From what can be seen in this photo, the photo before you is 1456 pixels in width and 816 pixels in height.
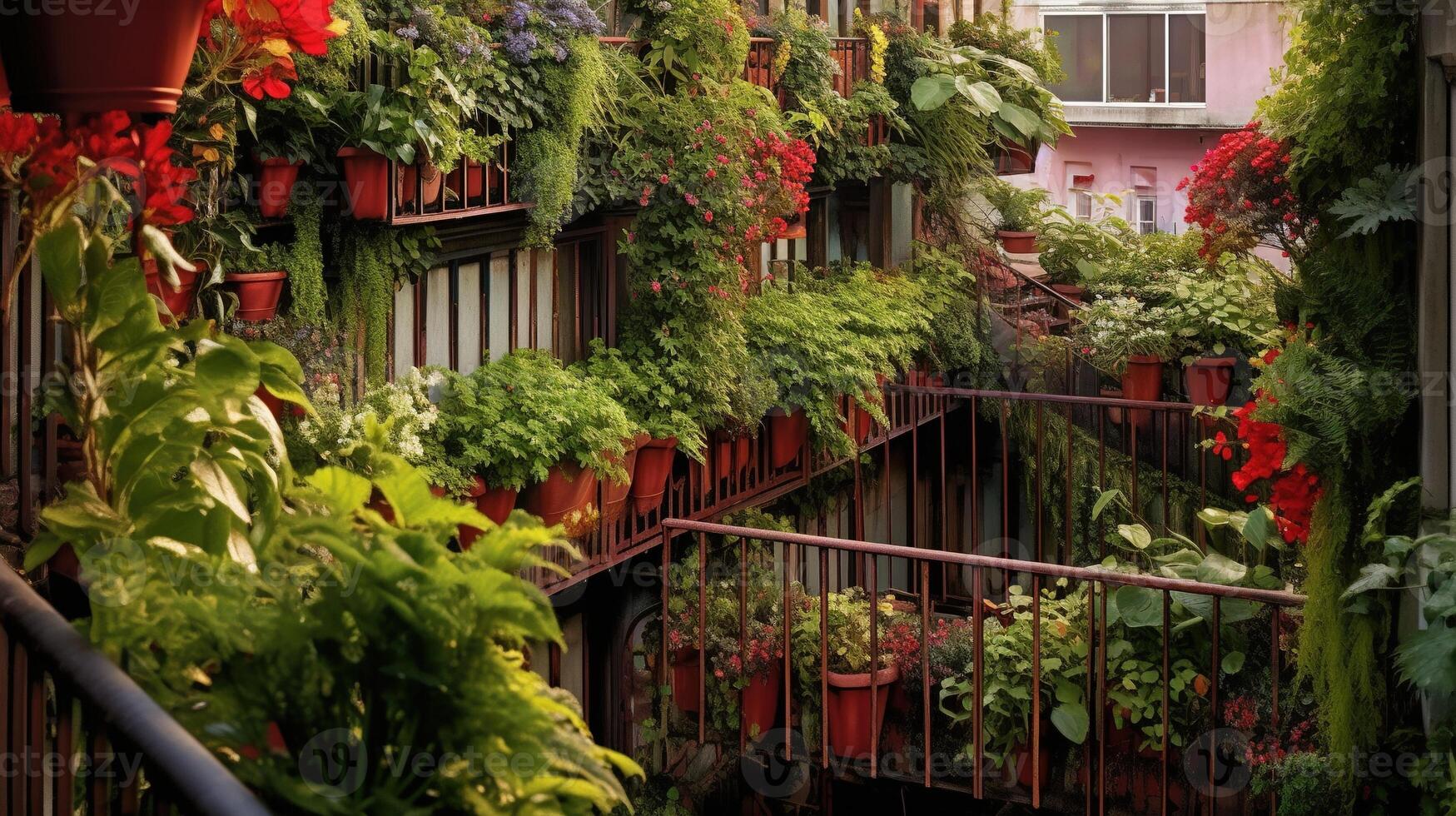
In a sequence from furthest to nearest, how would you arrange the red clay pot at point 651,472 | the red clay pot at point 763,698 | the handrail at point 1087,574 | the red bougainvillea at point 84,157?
the red clay pot at point 651,472
the red clay pot at point 763,698
the handrail at point 1087,574
the red bougainvillea at point 84,157

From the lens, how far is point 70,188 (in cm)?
314

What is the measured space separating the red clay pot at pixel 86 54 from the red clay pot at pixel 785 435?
5.53 m

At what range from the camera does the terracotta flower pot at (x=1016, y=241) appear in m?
12.1

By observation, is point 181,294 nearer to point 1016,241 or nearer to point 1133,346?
point 1133,346

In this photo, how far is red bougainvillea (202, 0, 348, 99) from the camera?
356cm

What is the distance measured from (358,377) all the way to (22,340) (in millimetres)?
2576

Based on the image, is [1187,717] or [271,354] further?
[1187,717]

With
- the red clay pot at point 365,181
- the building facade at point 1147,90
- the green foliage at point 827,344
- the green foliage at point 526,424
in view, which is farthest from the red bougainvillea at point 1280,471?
the building facade at point 1147,90

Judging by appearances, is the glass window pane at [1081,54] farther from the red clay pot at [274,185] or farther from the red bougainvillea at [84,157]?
the red bougainvillea at [84,157]

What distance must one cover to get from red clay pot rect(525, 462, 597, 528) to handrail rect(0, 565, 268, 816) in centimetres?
397

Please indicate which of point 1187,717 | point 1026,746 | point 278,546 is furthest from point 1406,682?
point 278,546

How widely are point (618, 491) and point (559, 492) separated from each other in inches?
21.8

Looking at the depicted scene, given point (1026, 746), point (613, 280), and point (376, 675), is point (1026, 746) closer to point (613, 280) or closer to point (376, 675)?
point (613, 280)

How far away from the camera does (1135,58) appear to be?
18031mm
